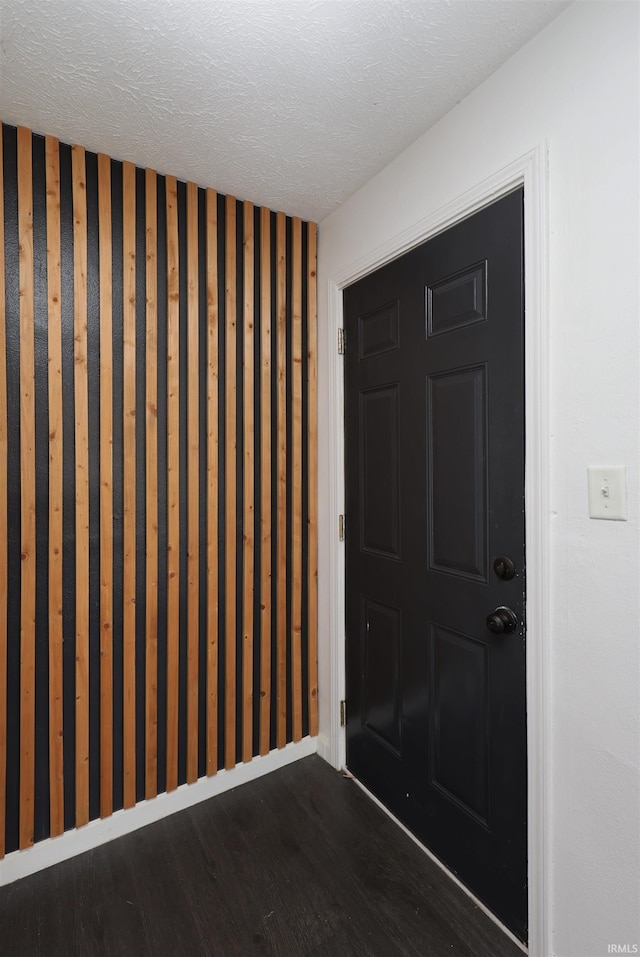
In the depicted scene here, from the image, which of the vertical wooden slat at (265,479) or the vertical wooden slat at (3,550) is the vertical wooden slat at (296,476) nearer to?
the vertical wooden slat at (265,479)

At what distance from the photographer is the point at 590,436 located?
46.7 inches

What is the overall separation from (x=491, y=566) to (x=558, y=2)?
1.46 m

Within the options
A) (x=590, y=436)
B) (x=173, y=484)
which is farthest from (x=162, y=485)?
(x=590, y=436)

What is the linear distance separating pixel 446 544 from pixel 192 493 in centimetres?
101

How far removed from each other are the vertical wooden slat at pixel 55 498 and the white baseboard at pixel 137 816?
0.22 ft

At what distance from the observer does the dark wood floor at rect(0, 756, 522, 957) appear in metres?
1.39

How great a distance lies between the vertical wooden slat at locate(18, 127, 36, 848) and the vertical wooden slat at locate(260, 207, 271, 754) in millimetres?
875

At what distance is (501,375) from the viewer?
1406 millimetres

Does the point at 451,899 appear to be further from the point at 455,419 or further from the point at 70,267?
the point at 70,267

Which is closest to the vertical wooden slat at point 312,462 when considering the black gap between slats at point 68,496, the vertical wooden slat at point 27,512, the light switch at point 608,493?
the black gap between slats at point 68,496

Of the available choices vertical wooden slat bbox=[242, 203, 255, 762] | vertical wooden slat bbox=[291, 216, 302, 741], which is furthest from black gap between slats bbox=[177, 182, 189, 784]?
vertical wooden slat bbox=[291, 216, 302, 741]

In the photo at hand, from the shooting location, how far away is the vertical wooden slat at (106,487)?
1.76 m

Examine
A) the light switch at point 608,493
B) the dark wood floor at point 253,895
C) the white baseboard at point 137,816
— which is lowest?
the dark wood floor at point 253,895

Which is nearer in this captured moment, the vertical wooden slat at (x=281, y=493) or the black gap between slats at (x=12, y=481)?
the black gap between slats at (x=12, y=481)
